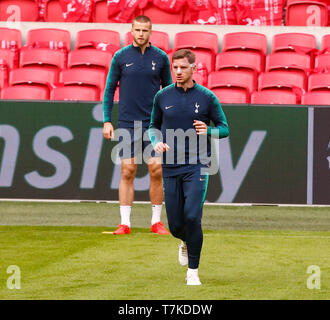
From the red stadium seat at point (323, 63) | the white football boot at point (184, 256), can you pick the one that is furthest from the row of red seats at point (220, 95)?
the white football boot at point (184, 256)

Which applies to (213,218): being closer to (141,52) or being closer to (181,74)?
(141,52)

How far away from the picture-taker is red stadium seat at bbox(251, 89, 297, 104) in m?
12.9

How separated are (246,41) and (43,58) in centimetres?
315

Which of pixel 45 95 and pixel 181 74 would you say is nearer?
pixel 181 74

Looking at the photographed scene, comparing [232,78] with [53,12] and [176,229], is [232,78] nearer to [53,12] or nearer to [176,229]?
[53,12]

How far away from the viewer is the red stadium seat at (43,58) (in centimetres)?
1439

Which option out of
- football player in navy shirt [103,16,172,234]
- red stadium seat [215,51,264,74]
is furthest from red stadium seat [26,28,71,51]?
football player in navy shirt [103,16,172,234]

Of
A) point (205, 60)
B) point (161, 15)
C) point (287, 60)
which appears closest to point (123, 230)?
point (205, 60)

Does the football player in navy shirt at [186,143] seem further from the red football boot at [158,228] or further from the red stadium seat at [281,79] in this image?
the red stadium seat at [281,79]

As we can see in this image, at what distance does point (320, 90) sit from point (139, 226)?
439cm

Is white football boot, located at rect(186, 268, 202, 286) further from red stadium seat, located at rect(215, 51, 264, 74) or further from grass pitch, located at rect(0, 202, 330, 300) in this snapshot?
red stadium seat, located at rect(215, 51, 264, 74)

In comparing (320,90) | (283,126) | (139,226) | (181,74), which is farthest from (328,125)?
(181,74)

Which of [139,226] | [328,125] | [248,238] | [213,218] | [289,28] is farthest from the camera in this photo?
[289,28]

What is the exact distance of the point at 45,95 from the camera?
1330 centimetres
